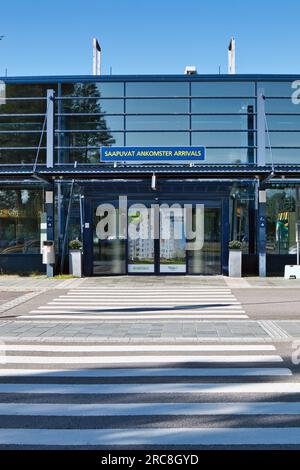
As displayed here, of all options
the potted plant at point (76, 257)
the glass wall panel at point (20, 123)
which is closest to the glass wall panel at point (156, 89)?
the glass wall panel at point (20, 123)

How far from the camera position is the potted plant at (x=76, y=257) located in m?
23.3

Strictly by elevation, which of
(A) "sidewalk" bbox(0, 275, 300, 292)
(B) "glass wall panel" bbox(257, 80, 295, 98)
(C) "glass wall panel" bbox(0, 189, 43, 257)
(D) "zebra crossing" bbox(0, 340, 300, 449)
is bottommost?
(A) "sidewalk" bbox(0, 275, 300, 292)

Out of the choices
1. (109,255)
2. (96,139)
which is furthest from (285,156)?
(109,255)

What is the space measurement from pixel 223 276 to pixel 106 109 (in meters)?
9.72

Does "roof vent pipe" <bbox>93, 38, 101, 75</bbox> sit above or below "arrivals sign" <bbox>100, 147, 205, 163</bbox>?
above

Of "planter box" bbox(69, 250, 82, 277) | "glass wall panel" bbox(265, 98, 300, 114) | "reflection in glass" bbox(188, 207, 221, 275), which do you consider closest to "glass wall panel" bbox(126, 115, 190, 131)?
"glass wall panel" bbox(265, 98, 300, 114)

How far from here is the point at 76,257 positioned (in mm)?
23453

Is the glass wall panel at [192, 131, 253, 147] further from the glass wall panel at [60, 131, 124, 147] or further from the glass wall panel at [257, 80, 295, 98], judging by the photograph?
the glass wall panel at [60, 131, 124, 147]

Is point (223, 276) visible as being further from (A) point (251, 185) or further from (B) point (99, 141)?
(B) point (99, 141)

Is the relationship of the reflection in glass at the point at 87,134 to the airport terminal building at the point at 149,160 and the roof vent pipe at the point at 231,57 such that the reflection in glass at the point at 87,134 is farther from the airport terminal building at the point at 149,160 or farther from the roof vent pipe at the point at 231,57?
the roof vent pipe at the point at 231,57

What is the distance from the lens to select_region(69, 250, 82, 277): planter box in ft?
76.7

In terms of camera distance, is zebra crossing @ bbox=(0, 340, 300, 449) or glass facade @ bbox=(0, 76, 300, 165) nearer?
zebra crossing @ bbox=(0, 340, 300, 449)

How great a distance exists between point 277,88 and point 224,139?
133 inches

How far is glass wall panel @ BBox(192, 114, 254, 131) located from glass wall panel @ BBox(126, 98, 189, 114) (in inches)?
31.6
